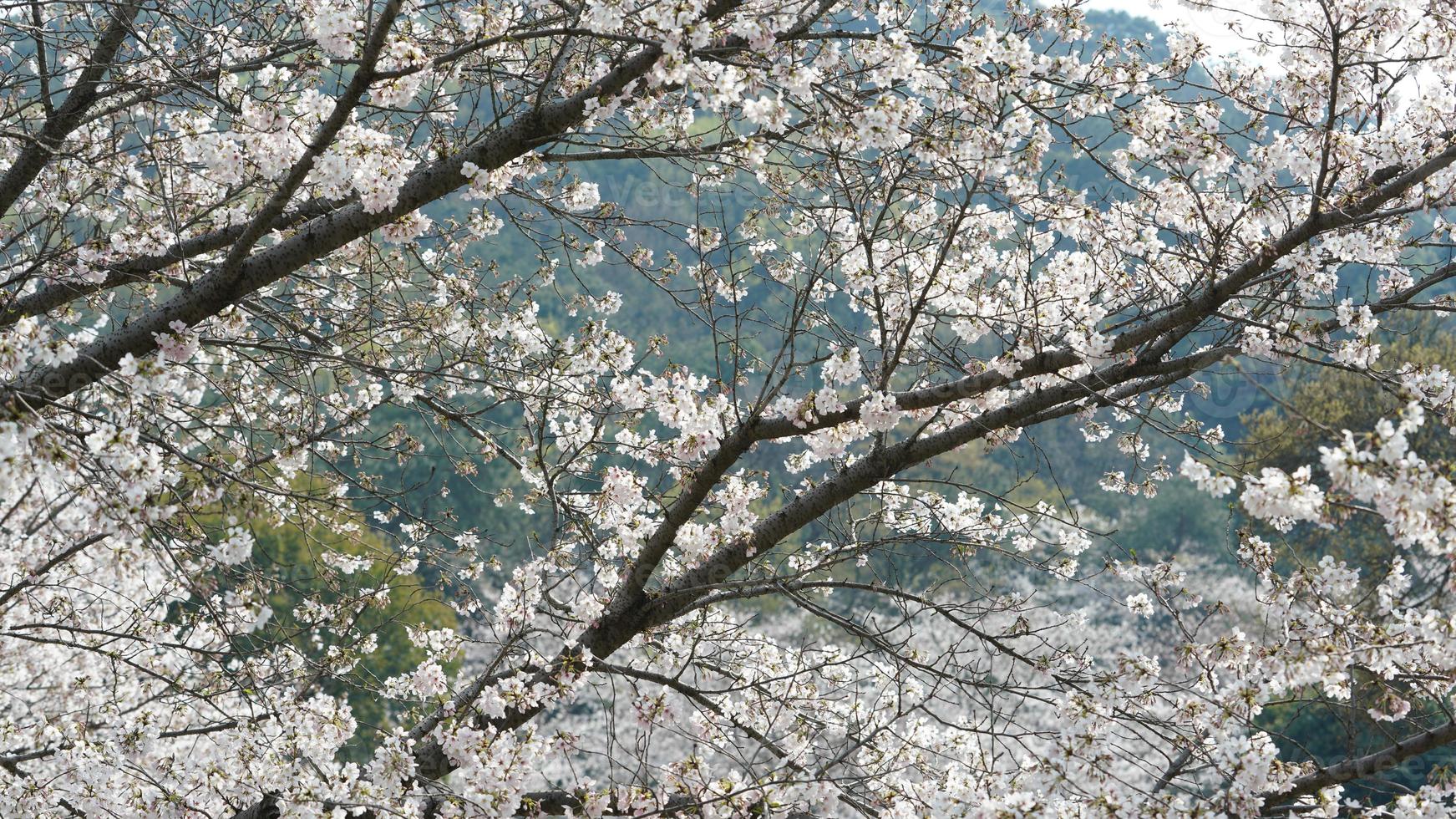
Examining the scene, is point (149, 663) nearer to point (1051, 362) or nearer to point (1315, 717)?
point (1051, 362)

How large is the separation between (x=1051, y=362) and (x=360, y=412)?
2.87m

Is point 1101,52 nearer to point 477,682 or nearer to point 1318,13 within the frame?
point 1318,13

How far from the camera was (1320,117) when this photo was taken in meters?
4.11

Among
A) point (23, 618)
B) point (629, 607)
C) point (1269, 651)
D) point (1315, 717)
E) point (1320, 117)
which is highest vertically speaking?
point (1315, 717)

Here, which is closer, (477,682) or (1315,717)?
(477,682)

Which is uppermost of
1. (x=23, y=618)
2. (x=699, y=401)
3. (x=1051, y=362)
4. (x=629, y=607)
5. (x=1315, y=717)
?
(x=1315, y=717)

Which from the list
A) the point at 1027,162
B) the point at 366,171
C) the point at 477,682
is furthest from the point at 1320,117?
the point at 477,682

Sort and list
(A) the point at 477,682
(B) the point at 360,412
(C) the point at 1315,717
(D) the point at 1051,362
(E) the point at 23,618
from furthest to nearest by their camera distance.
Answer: (C) the point at 1315,717, (E) the point at 23,618, (B) the point at 360,412, (A) the point at 477,682, (D) the point at 1051,362

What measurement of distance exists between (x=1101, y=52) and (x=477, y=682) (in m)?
3.32

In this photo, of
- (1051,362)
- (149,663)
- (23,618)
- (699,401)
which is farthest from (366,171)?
(23,618)

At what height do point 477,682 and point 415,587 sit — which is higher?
point 415,587

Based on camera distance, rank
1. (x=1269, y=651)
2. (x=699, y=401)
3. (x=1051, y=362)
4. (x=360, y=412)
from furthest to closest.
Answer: (x=360, y=412), (x=699, y=401), (x=1051, y=362), (x=1269, y=651)

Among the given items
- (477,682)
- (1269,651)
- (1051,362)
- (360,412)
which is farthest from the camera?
(360,412)

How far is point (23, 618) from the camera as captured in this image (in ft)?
22.5
